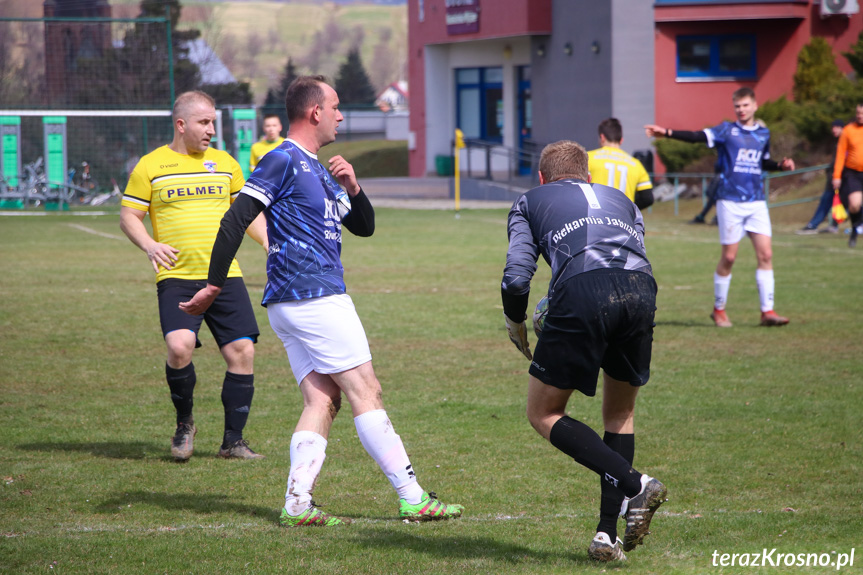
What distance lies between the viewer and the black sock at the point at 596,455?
13.7 ft

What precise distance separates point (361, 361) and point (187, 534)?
1151mm

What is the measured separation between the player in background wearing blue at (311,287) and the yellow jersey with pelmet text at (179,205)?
132 cm

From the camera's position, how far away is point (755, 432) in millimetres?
6613

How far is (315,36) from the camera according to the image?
17112cm

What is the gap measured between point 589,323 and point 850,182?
1346 cm

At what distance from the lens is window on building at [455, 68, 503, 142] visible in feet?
127

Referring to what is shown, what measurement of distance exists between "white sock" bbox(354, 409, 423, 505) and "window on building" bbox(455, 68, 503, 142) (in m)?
34.8

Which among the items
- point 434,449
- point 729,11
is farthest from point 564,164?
point 729,11

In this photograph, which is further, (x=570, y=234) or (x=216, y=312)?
(x=216, y=312)

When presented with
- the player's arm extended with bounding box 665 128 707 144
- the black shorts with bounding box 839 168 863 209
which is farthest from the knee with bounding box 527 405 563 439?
the black shorts with bounding box 839 168 863 209

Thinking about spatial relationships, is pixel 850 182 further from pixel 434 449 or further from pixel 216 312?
pixel 216 312

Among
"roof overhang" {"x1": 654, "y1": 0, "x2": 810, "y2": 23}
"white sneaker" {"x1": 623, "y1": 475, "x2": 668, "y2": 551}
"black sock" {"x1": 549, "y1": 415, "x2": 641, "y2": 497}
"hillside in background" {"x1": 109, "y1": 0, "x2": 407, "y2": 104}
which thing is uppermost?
"hillside in background" {"x1": 109, "y1": 0, "x2": 407, "y2": 104}

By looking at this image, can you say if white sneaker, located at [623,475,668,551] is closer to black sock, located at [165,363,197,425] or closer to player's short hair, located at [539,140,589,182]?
player's short hair, located at [539,140,589,182]

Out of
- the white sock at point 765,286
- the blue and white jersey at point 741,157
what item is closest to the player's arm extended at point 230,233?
the blue and white jersey at point 741,157
